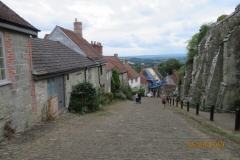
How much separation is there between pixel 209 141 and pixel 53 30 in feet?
58.4

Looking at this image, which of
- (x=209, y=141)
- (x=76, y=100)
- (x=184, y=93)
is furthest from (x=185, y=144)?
(x=184, y=93)

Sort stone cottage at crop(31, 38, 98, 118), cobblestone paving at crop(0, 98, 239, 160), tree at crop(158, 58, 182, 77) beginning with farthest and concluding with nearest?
tree at crop(158, 58, 182, 77)
stone cottage at crop(31, 38, 98, 118)
cobblestone paving at crop(0, 98, 239, 160)

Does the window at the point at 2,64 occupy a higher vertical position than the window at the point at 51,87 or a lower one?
higher

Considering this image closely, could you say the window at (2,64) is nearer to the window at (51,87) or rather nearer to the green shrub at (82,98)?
the window at (51,87)

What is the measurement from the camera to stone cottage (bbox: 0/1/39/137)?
638 centimetres

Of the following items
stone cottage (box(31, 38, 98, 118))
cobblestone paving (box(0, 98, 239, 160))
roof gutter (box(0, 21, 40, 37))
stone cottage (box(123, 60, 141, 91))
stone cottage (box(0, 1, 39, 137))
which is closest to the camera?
cobblestone paving (box(0, 98, 239, 160))

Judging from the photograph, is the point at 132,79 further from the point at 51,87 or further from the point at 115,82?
the point at 51,87

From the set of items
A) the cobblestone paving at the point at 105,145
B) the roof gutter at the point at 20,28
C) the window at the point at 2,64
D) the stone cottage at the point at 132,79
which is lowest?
the stone cottage at the point at 132,79

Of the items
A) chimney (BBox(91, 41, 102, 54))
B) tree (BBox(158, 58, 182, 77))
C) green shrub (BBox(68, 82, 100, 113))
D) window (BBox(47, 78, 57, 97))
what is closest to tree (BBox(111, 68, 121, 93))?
chimney (BBox(91, 41, 102, 54))

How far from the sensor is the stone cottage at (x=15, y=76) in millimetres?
6375

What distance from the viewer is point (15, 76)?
23.1ft

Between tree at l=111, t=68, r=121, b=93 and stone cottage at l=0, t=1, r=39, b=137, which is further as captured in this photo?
tree at l=111, t=68, r=121, b=93

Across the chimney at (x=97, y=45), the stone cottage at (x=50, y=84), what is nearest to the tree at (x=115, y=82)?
the chimney at (x=97, y=45)

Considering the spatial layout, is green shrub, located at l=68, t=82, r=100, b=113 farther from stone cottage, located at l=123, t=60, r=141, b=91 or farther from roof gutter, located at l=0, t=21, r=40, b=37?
stone cottage, located at l=123, t=60, r=141, b=91
